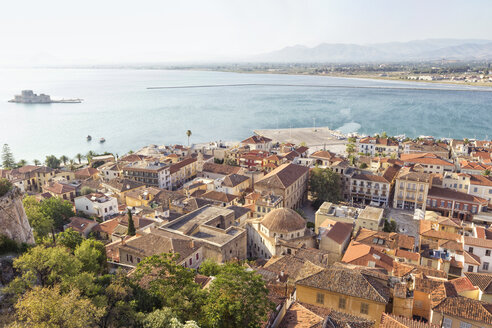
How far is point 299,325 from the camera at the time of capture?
1362 cm

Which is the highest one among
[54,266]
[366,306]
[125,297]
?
[54,266]

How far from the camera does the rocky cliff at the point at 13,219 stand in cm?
1845

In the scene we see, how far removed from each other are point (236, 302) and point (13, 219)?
44.9 ft

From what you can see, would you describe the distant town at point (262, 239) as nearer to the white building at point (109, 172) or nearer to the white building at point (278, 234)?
the white building at point (278, 234)

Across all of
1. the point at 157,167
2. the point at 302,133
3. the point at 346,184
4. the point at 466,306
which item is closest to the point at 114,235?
the point at 157,167

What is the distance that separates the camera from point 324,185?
150ft

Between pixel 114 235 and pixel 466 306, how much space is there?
2592 centimetres

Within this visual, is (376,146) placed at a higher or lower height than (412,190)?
lower

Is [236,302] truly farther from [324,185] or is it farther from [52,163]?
[52,163]

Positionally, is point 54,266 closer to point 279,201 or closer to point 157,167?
point 279,201

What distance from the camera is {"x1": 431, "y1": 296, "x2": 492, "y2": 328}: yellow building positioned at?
48.1ft

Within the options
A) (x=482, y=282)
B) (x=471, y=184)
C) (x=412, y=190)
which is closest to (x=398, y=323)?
(x=482, y=282)

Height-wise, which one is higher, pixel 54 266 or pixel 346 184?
pixel 54 266

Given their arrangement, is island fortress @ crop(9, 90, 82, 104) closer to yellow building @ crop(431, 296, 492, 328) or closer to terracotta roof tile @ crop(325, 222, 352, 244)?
terracotta roof tile @ crop(325, 222, 352, 244)
